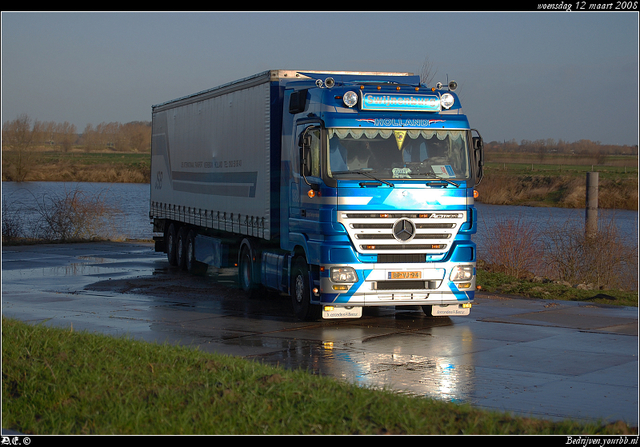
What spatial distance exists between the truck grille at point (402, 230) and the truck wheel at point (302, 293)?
48.1 inches

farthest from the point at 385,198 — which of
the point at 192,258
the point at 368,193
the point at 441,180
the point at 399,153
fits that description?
the point at 192,258

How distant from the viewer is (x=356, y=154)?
1158 cm

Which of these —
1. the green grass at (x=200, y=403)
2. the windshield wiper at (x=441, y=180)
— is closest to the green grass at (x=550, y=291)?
the windshield wiper at (x=441, y=180)

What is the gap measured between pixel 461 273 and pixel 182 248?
10042 millimetres

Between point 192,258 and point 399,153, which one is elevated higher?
point 399,153

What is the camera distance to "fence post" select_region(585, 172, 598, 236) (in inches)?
779

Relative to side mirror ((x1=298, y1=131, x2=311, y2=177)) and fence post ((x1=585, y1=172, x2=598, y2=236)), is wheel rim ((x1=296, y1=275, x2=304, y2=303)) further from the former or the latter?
fence post ((x1=585, y1=172, x2=598, y2=236))

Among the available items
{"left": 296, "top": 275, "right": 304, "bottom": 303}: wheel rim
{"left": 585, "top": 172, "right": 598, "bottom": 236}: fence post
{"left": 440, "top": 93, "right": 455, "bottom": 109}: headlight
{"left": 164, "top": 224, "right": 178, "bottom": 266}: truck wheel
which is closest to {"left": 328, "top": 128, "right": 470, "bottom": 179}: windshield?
{"left": 440, "top": 93, "right": 455, "bottom": 109}: headlight

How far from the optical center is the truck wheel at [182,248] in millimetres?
20150

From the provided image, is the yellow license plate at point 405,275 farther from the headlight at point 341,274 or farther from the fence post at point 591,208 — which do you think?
the fence post at point 591,208

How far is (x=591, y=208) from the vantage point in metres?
21.4

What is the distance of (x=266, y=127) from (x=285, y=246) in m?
2.15

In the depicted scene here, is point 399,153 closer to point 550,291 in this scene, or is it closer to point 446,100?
point 446,100
